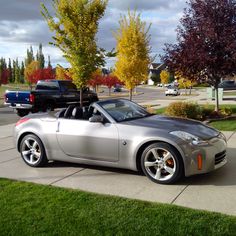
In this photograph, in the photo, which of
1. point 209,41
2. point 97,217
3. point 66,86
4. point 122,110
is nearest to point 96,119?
point 122,110

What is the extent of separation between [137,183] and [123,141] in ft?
2.25

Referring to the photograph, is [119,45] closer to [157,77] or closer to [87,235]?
[87,235]

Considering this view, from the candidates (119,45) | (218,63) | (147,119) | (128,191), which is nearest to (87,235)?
(128,191)


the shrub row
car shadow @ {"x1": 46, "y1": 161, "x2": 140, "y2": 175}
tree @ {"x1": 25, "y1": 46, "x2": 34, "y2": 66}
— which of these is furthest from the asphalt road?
tree @ {"x1": 25, "y1": 46, "x2": 34, "y2": 66}

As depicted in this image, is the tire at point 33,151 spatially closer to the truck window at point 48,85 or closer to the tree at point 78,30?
the tree at point 78,30

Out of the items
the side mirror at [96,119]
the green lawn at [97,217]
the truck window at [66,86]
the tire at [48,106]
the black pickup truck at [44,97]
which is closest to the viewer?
the green lawn at [97,217]

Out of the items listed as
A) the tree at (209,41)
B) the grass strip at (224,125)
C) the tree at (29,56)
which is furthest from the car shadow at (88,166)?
the tree at (29,56)

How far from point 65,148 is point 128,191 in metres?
1.73

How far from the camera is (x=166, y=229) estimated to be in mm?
4062

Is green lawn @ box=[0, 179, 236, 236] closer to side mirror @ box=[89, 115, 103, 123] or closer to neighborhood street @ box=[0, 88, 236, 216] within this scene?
neighborhood street @ box=[0, 88, 236, 216]

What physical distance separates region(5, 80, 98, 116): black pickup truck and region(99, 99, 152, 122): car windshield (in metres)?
12.3

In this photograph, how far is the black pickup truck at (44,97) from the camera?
18.6m

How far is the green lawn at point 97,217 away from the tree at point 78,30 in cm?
887

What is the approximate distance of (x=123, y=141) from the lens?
6039 mm
